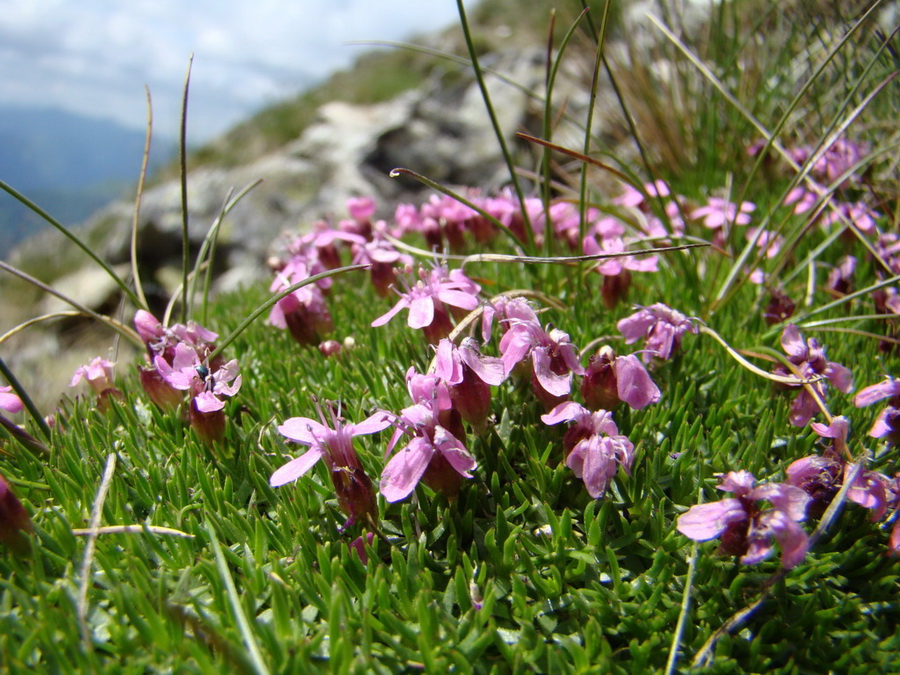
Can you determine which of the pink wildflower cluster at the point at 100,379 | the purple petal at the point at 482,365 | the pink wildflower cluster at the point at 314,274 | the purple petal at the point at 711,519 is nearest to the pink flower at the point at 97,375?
the pink wildflower cluster at the point at 100,379

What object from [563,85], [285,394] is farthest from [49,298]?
[285,394]

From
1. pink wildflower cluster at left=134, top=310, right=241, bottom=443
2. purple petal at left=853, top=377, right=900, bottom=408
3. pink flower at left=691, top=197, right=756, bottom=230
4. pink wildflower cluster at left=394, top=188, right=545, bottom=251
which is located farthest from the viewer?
pink wildflower cluster at left=394, top=188, right=545, bottom=251

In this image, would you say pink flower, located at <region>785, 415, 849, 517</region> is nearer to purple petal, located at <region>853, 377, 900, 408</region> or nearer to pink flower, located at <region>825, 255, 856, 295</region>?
purple petal, located at <region>853, 377, 900, 408</region>

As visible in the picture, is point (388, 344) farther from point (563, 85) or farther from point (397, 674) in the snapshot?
point (563, 85)

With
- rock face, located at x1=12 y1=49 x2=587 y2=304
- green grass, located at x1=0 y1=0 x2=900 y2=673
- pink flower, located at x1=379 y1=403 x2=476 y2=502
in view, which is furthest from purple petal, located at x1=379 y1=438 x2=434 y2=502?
rock face, located at x1=12 y1=49 x2=587 y2=304

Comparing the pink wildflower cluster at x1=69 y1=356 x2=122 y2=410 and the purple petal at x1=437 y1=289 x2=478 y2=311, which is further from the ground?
the purple petal at x1=437 y1=289 x2=478 y2=311
